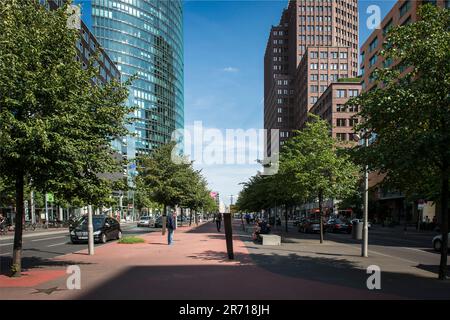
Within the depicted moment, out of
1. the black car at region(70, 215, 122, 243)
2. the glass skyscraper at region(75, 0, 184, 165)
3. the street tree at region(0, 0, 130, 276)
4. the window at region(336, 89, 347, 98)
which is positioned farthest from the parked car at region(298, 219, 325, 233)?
the glass skyscraper at region(75, 0, 184, 165)

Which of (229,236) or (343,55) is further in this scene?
(343,55)

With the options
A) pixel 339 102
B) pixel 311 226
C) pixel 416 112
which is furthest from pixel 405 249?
pixel 339 102

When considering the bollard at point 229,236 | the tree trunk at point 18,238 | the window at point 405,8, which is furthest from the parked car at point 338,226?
the window at point 405,8

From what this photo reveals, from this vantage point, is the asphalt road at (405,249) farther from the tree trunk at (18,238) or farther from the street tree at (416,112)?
the tree trunk at (18,238)

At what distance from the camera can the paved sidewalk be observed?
8648 millimetres

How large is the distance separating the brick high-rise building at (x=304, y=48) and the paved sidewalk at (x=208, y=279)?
105223 millimetres

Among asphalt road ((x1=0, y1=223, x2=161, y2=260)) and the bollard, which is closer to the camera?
the bollard

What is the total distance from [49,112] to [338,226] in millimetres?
33224

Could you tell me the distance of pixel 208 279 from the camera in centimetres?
1032

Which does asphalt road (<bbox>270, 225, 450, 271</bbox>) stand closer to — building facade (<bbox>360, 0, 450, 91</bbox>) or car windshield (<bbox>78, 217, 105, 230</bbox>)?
car windshield (<bbox>78, 217, 105, 230</bbox>)

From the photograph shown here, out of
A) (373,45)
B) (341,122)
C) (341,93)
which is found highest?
(373,45)

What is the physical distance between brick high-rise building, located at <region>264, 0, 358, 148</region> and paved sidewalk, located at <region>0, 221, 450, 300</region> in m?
105

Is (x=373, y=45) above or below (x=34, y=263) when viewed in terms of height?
above

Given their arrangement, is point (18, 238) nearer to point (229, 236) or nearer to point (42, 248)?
point (229, 236)
